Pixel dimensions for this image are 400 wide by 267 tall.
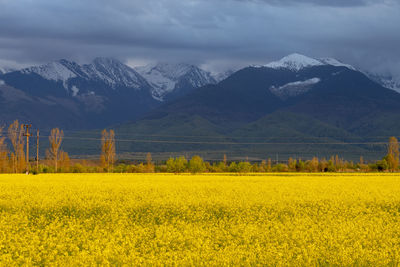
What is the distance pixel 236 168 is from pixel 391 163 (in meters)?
34.0

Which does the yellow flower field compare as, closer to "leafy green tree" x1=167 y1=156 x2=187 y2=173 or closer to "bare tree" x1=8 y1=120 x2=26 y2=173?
"bare tree" x1=8 y1=120 x2=26 y2=173

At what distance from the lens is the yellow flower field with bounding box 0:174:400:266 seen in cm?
1855

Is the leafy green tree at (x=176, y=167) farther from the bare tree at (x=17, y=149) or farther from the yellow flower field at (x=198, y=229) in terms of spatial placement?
the yellow flower field at (x=198, y=229)

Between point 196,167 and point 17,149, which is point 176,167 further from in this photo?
point 17,149

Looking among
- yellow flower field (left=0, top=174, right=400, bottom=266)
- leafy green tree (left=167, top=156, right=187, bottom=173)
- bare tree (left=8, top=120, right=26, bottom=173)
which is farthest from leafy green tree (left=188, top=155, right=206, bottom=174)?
yellow flower field (left=0, top=174, right=400, bottom=266)

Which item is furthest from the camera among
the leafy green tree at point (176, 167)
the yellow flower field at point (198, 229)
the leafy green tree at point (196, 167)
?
the leafy green tree at point (196, 167)

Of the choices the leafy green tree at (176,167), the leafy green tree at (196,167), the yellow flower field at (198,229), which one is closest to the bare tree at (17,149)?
the leafy green tree at (176,167)

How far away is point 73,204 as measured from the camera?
33.0m

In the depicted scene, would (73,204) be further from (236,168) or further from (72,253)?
(236,168)

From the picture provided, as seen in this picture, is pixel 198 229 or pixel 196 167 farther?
pixel 196 167

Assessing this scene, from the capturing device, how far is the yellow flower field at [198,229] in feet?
60.8

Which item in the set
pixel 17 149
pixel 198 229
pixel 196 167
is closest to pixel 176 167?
pixel 196 167

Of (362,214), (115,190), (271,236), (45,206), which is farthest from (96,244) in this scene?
(115,190)

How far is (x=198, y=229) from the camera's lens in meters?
23.7
